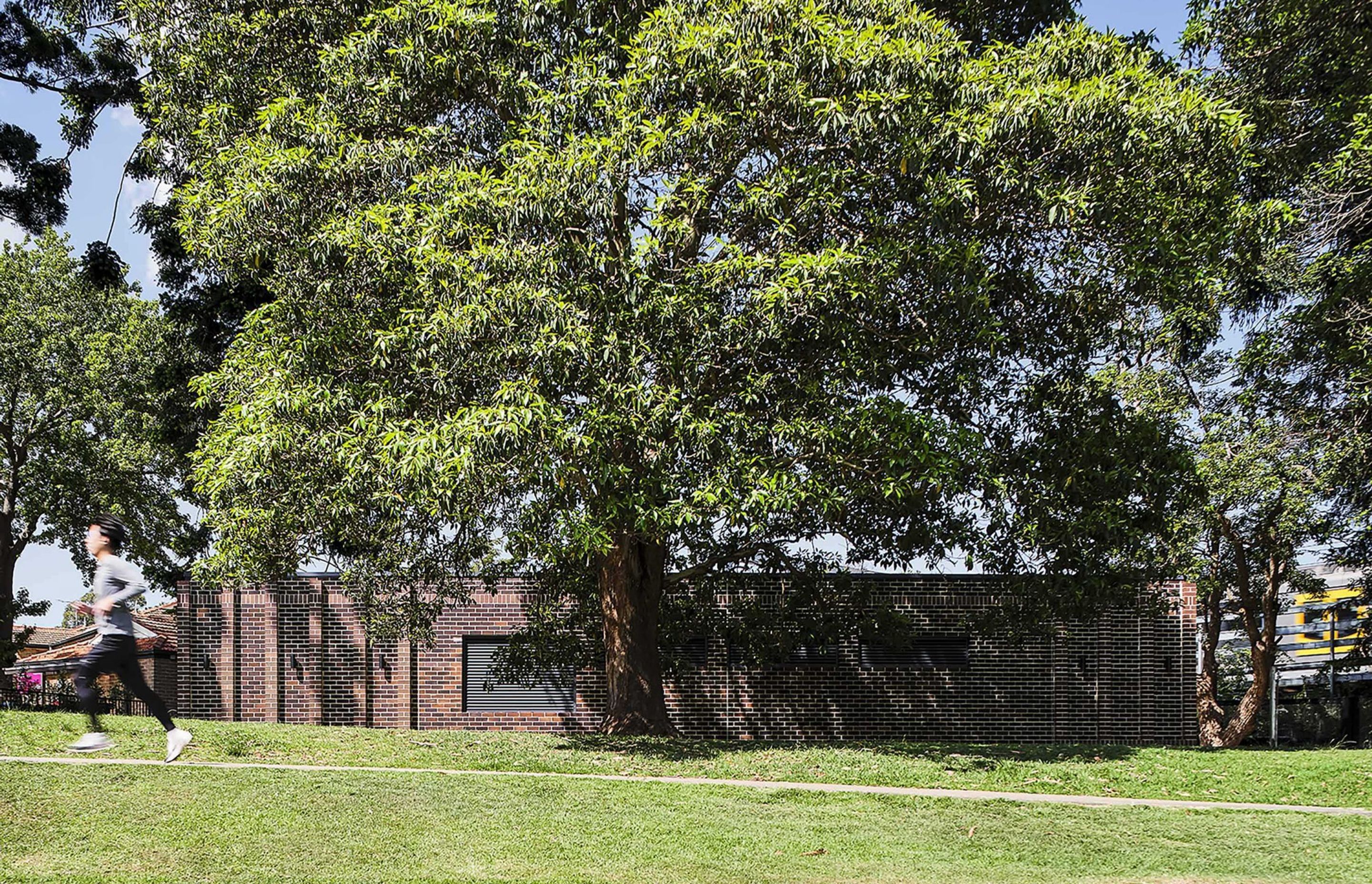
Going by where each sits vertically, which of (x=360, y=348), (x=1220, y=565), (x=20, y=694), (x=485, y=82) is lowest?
(x=20, y=694)

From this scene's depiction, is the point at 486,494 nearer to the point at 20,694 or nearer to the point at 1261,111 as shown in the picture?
the point at 1261,111

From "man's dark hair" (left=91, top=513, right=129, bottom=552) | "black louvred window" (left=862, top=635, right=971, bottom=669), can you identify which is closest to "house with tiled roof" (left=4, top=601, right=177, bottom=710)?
"black louvred window" (left=862, top=635, right=971, bottom=669)

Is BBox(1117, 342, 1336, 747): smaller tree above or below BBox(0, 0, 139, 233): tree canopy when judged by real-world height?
below

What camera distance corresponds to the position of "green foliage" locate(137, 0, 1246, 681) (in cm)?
1373

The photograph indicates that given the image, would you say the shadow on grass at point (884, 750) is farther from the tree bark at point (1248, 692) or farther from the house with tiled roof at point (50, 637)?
the house with tiled roof at point (50, 637)

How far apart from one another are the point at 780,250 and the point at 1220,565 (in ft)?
64.5

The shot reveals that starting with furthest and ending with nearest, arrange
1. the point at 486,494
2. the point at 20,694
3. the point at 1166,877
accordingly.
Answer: the point at 20,694, the point at 486,494, the point at 1166,877

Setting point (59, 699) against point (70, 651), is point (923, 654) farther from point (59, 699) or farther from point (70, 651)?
point (70, 651)

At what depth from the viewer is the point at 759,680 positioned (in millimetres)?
24969

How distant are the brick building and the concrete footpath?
1171 centimetres

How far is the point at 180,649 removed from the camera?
2591 cm

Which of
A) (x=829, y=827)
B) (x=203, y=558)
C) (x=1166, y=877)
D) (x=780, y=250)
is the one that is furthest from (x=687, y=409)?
(x=203, y=558)

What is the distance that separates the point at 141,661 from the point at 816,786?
993 inches

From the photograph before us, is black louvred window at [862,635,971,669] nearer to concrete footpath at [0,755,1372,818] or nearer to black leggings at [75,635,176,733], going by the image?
concrete footpath at [0,755,1372,818]
